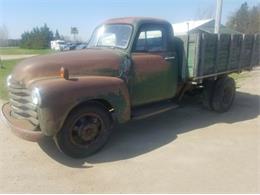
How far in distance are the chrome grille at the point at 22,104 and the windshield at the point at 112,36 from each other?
6.25ft

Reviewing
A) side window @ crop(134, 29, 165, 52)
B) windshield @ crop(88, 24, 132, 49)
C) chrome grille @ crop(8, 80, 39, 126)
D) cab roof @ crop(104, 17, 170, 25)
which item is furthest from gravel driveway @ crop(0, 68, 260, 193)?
cab roof @ crop(104, 17, 170, 25)

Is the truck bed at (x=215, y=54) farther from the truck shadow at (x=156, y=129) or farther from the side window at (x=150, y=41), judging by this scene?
the truck shadow at (x=156, y=129)

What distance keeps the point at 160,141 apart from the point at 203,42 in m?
2.28

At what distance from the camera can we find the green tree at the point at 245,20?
44.3 metres

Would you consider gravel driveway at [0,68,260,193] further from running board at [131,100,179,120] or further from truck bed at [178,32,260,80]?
truck bed at [178,32,260,80]

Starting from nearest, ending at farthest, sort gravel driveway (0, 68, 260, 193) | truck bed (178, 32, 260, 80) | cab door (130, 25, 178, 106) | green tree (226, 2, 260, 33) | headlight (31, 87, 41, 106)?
gravel driveway (0, 68, 260, 193) → headlight (31, 87, 41, 106) → cab door (130, 25, 178, 106) → truck bed (178, 32, 260, 80) → green tree (226, 2, 260, 33)

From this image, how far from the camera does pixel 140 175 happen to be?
4.49 meters

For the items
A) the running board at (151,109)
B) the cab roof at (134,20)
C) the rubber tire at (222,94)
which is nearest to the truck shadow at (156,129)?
the rubber tire at (222,94)

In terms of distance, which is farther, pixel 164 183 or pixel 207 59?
pixel 207 59

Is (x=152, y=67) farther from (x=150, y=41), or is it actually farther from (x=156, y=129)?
(x=156, y=129)

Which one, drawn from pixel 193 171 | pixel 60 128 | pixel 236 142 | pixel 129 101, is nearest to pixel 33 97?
pixel 60 128

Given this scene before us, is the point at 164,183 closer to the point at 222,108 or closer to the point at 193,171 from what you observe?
the point at 193,171

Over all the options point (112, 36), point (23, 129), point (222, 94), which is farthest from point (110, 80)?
point (222, 94)

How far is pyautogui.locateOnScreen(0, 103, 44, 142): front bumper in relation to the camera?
4648 millimetres
